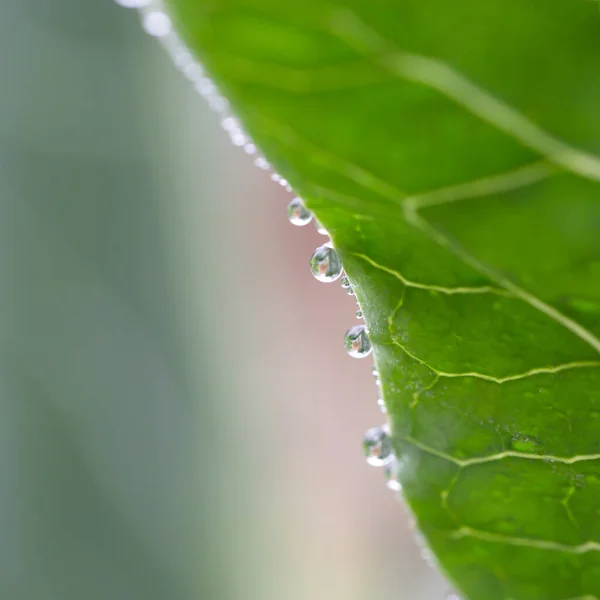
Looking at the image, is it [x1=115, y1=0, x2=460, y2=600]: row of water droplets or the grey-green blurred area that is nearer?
[x1=115, y1=0, x2=460, y2=600]: row of water droplets

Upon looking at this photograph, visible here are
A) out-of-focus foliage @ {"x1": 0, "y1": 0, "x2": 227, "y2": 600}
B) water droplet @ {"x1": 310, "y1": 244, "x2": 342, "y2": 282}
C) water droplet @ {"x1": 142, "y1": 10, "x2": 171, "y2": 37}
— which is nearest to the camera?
water droplet @ {"x1": 142, "y1": 10, "x2": 171, "y2": 37}

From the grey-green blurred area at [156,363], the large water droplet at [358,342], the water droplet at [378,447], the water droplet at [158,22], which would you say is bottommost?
the water droplet at [378,447]

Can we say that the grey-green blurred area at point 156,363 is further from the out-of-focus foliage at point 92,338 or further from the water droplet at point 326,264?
the water droplet at point 326,264

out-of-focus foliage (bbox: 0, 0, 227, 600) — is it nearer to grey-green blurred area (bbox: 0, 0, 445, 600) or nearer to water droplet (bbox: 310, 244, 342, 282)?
grey-green blurred area (bbox: 0, 0, 445, 600)

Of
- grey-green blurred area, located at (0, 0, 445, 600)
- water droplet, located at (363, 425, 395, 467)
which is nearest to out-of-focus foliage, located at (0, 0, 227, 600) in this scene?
grey-green blurred area, located at (0, 0, 445, 600)

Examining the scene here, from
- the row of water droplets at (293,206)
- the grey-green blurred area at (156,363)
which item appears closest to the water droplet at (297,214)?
the row of water droplets at (293,206)

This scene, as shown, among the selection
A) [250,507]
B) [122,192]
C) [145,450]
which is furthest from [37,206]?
[250,507]

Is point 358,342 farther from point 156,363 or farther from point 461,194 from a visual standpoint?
point 156,363

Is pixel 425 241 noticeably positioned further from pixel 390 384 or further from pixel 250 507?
pixel 250 507

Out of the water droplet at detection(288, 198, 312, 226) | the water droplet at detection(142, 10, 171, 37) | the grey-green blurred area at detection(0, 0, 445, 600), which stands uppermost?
the grey-green blurred area at detection(0, 0, 445, 600)
